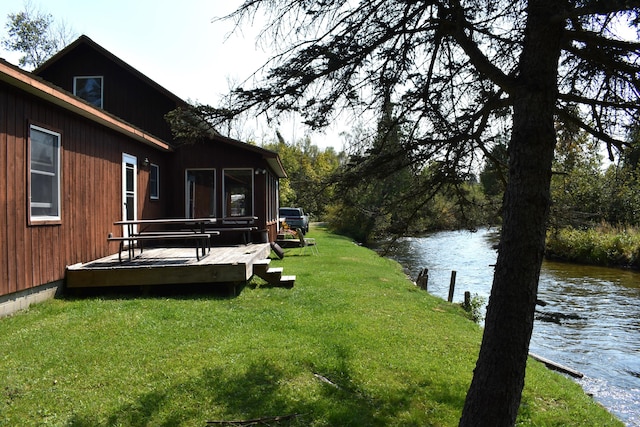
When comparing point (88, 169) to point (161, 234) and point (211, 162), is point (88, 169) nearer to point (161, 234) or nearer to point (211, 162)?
point (161, 234)

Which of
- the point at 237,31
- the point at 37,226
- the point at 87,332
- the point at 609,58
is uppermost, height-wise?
the point at 237,31

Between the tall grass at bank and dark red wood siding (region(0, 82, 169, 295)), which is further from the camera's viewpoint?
the tall grass at bank

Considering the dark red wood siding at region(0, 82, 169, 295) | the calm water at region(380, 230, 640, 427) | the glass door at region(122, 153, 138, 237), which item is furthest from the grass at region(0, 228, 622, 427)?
the glass door at region(122, 153, 138, 237)

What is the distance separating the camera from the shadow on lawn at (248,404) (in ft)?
11.1

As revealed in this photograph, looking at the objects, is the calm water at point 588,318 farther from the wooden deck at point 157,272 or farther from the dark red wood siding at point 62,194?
the dark red wood siding at point 62,194

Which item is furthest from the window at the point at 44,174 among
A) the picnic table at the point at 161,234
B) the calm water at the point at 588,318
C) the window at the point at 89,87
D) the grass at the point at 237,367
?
the window at the point at 89,87

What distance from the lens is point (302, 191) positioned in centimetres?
599

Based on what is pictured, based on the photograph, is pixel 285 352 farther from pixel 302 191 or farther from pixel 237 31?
pixel 237 31

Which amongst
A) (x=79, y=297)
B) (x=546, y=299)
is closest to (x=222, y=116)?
(x=79, y=297)

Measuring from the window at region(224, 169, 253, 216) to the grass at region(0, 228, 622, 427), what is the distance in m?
5.92

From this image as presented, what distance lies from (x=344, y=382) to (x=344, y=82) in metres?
3.15

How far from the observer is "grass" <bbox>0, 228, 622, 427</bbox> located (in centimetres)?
357

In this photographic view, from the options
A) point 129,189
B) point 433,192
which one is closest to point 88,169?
point 129,189

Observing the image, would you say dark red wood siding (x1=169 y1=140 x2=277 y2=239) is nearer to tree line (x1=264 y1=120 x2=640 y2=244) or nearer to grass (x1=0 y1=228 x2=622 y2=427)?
grass (x1=0 y1=228 x2=622 y2=427)
